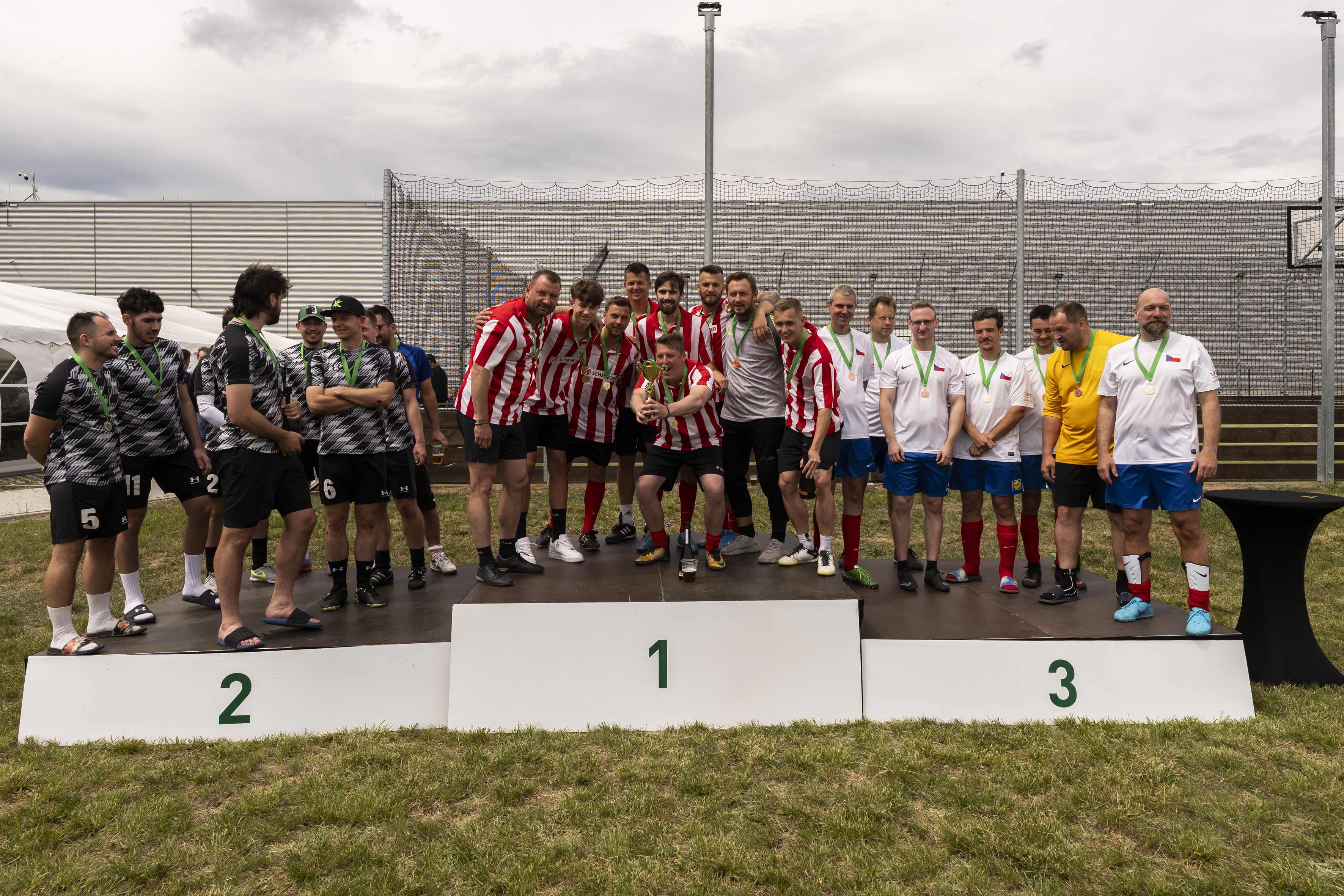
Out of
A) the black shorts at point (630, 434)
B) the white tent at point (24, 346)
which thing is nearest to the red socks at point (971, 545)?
the black shorts at point (630, 434)

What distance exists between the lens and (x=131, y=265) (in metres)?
23.4

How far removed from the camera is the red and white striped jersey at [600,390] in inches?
181

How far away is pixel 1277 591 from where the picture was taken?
3723mm

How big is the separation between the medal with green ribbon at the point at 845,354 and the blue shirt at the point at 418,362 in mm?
2597

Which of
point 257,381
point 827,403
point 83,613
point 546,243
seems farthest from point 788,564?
point 546,243

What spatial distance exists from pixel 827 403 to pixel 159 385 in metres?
3.49

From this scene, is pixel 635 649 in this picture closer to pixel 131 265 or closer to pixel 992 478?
pixel 992 478

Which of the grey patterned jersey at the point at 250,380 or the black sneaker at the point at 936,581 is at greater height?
the grey patterned jersey at the point at 250,380

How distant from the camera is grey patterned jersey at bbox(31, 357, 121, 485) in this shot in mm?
3389

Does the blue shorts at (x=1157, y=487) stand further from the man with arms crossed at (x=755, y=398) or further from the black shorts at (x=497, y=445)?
the black shorts at (x=497, y=445)

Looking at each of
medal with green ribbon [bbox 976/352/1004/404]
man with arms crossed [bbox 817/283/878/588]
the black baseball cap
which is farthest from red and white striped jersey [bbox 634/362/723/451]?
medal with green ribbon [bbox 976/352/1004/404]

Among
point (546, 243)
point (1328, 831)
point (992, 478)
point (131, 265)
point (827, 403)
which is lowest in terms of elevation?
point (1328, 831)

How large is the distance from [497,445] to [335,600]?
3.79 ft

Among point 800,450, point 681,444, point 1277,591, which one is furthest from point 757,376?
point 1277,591
